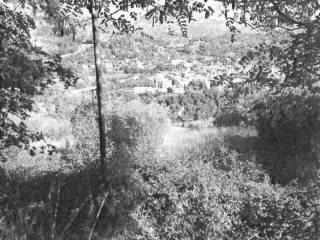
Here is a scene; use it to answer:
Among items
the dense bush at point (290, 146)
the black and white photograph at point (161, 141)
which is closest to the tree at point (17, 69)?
the black and white photograph at point (161, 141)

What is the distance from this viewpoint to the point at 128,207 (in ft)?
25.5

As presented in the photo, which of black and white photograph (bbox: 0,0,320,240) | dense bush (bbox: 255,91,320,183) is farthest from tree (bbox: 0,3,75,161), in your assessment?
dense bush (bbox: 255,91,320,183)

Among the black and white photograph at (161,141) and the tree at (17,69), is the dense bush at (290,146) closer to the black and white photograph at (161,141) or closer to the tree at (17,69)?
the black and white photograph at (161,141)

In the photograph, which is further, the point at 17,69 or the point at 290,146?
the point at 290,146

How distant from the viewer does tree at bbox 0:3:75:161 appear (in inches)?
169

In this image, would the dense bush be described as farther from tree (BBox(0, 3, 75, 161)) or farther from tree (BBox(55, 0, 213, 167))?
tree (BBox(0, 3, 75, 161))

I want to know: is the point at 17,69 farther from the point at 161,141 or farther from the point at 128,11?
the point at 161,141

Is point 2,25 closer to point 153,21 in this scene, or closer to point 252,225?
point 153,21

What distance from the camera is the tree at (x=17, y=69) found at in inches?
169

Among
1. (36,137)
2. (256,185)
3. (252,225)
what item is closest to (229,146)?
(256,185)

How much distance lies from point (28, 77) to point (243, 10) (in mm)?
2603

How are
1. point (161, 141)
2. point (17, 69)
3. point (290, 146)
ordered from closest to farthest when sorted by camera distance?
point (17, 69) < point (290, 146) < point (161, 141)

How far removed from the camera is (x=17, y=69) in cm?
413

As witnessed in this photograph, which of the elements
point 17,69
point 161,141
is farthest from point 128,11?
point 161,141
